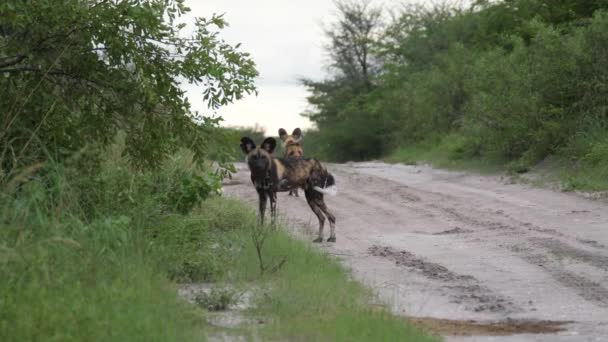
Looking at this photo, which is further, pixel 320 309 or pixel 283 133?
pixel 283 133

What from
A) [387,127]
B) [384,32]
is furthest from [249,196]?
[384,32]

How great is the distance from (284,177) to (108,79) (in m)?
3.78

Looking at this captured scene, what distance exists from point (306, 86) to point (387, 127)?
11374 mm

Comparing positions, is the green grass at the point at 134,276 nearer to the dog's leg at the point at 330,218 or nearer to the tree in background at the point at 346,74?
the dog's leg at the point at 330,218

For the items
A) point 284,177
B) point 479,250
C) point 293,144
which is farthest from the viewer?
point 293,144

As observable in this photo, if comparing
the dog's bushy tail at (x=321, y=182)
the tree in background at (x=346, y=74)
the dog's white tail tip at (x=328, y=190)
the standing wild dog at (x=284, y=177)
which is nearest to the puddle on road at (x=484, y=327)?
the standing wild dog at (x=284, y=177)

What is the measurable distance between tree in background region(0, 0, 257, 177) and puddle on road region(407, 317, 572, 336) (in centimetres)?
328

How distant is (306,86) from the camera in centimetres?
5516

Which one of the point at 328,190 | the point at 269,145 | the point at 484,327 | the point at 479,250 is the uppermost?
the point at 269,145

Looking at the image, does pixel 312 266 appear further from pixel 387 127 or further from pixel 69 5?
pixel 387 127

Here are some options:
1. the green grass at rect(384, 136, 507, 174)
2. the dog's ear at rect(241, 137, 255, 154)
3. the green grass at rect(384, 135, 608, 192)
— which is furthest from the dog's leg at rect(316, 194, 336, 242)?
the green grass at rect(384, 136, 507, 174)

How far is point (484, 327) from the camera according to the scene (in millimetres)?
7457

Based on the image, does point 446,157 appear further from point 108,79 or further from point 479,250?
point 108,79

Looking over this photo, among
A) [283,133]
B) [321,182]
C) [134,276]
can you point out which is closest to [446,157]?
[283,133]
